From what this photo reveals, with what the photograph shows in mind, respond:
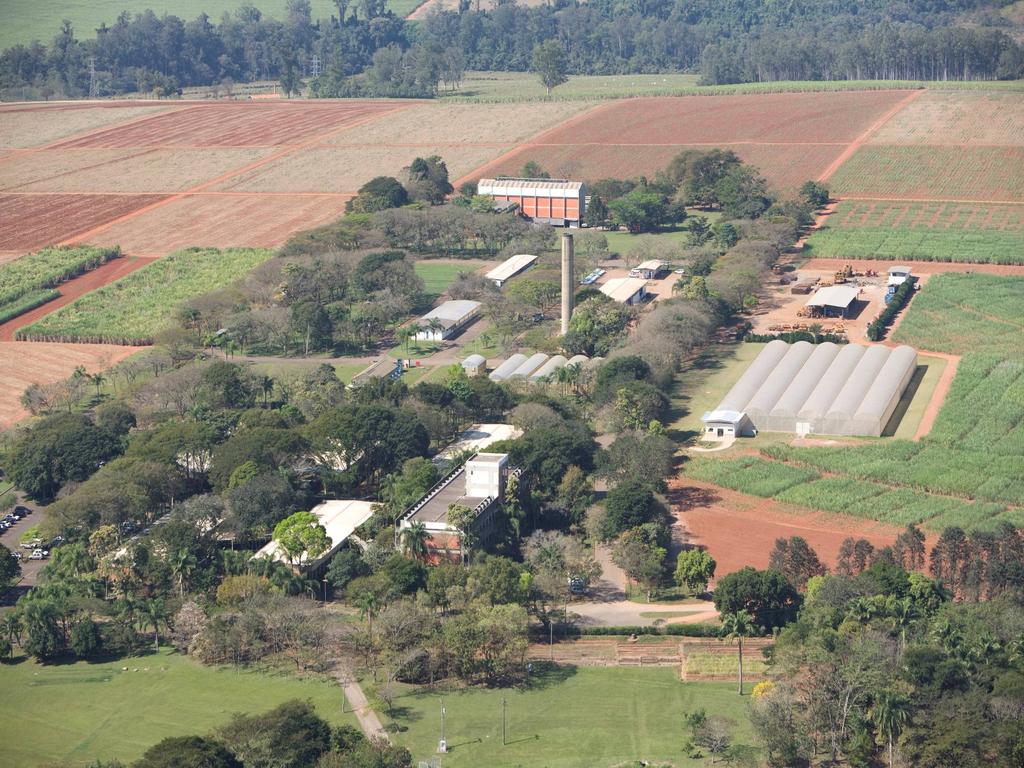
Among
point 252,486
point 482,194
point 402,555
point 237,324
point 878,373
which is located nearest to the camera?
point 402,555

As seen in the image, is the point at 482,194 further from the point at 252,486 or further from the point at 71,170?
the point at 252,486

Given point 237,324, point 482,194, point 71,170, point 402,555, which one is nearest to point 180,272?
point 237,324

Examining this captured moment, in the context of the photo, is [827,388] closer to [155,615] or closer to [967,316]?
[967,316]

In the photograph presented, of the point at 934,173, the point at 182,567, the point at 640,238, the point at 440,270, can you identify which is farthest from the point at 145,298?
the point at 934,173

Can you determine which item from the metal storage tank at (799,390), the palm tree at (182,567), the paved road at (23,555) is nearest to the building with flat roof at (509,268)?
the metal storage tank at (799,390)

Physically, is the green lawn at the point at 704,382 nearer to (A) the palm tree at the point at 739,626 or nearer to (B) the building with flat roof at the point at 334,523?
(B) the building with flat roof at the point at 334,523

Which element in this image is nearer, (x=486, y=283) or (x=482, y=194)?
(x=486, y=283)
